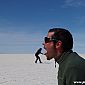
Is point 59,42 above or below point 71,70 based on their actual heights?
above

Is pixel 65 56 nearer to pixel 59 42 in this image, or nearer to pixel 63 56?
pixel 63 56

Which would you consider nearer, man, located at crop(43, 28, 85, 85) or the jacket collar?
man, located at crop(43, 28, 85, 85)

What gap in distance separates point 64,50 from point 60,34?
0.16m

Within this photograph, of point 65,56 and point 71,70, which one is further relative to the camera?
point 65,56

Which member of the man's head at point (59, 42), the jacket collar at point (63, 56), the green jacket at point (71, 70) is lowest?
the green jacket at point (71, 70)

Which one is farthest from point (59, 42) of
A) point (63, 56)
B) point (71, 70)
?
point (71, 70)

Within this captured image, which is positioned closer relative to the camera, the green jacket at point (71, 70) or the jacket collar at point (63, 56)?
the green jacket at point (71, 70)

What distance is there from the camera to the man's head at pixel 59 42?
9.97 feet

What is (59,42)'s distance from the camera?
305cm

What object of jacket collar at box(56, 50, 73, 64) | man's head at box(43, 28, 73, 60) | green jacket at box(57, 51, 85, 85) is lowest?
green jacket at box(57, 51, 85, 85)

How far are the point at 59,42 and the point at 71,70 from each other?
0.41 meters

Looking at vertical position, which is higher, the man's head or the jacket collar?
the man's head

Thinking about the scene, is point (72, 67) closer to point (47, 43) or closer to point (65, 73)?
point (65, 73)

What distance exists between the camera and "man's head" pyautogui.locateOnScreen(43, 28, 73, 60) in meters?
3.04
